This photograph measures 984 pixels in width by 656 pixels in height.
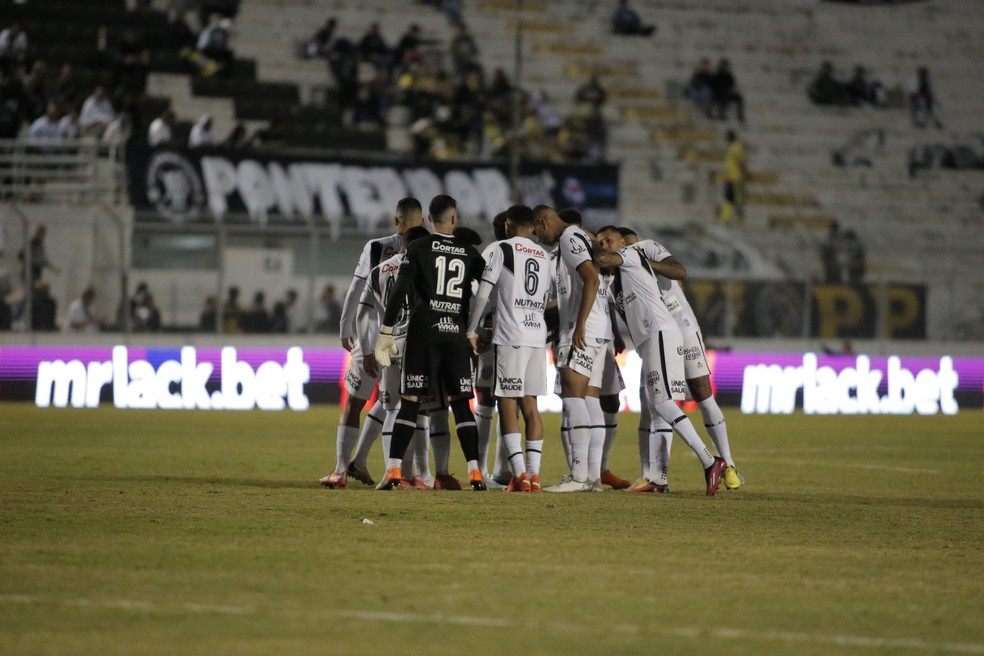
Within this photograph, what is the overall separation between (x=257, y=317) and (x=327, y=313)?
3.95 feet

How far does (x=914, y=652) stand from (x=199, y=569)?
3.69 metres

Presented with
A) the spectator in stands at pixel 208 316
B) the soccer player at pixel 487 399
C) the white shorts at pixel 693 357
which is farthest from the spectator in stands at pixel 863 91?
the soccer player at pixel 487 399

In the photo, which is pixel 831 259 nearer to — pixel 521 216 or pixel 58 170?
pixel 58 170

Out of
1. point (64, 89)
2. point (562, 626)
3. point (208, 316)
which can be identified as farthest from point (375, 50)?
point (562, 626)

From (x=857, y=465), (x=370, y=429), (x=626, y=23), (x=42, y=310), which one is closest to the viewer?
(x=370, y=429)

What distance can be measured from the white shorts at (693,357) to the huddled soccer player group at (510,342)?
11mm

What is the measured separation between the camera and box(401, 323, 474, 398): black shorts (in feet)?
39.8

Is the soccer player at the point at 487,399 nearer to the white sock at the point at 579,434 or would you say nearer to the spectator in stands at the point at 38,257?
the white sock at the point at 579,434

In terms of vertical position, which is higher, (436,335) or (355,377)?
(436,335)

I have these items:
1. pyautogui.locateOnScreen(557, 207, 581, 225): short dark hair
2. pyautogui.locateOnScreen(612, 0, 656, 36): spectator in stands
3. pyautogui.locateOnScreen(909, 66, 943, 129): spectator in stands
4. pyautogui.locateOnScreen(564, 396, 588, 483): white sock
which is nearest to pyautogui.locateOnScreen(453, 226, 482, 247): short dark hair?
pyautogui.locateOnScreen(557, 207, 581, 225): short dark hair

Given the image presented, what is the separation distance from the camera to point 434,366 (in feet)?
39.9

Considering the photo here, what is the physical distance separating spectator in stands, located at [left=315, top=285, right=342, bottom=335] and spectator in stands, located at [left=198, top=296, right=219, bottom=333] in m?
1.75

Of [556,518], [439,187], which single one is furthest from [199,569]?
[439,187]

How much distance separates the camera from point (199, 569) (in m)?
8.13
